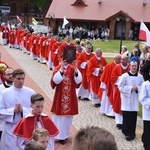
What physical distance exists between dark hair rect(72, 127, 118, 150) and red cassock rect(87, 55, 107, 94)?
33.4ft

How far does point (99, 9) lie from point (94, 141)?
172 feet

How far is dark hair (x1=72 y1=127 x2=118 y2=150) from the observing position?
8.13ft

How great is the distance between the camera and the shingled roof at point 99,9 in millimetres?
51312

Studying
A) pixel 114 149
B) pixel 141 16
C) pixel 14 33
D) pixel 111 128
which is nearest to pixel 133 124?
→ pixel 111 128

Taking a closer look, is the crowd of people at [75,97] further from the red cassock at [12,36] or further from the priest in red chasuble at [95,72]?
the red cassock at [12,36]

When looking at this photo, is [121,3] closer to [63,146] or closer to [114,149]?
[63,146]

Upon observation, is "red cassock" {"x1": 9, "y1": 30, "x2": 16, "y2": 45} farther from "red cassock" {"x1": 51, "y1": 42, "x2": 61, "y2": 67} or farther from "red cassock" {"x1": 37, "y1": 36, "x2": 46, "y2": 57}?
"red cassock" {"x1": 51, "y1": 42, "x2": 61, "y2": 67}

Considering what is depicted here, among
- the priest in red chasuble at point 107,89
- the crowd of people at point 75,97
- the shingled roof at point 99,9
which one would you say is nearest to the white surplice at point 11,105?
the crowd of people at point 75,97

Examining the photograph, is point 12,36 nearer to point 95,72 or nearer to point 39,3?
point 95,72

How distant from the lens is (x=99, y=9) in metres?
53.9

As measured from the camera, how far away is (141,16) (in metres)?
51.5

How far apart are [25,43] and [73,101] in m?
20.0

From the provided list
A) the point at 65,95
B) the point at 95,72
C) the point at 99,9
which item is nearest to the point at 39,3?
the point at 99,9

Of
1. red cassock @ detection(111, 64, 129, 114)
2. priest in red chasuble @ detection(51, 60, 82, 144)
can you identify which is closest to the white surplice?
priest in red chasuble @ detection(51, 60, 82, 144)
